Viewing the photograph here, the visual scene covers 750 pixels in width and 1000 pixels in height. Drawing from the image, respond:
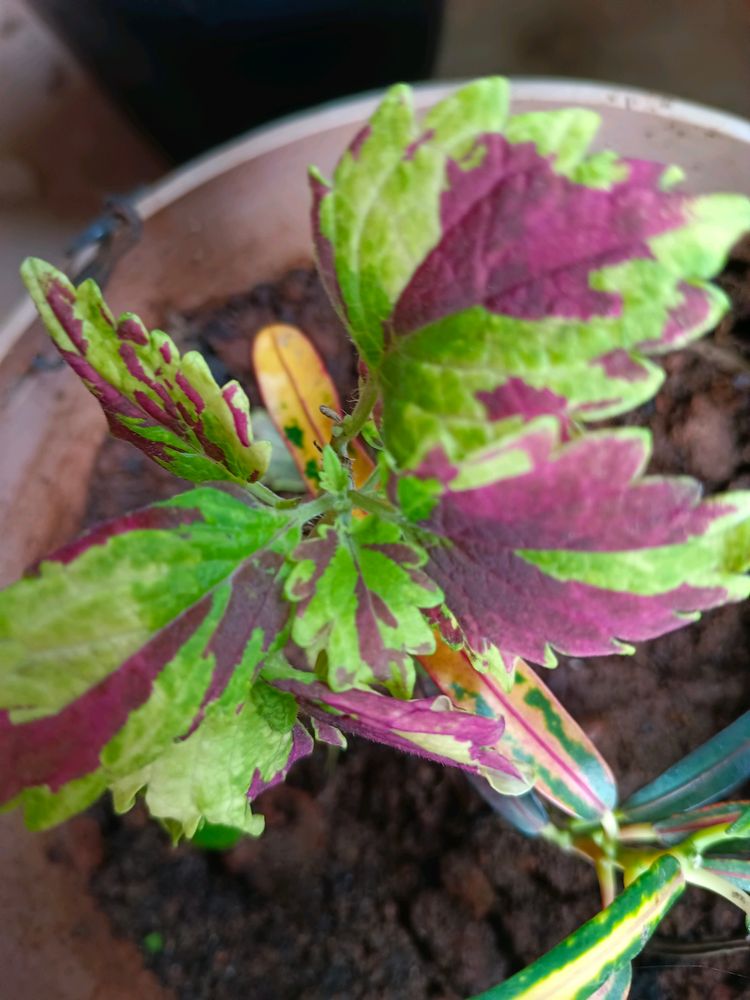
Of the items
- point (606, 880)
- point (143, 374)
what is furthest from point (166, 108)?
point (606, 880)

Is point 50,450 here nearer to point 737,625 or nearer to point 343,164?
point 343,164

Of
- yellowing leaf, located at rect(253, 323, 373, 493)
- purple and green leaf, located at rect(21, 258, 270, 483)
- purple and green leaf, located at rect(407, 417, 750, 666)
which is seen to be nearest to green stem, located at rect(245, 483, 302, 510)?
purple and green leaf, located at rect(21, 258, 270, 483)

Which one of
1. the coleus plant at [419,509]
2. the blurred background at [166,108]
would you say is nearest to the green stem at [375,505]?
the coleus plant at [419,509]

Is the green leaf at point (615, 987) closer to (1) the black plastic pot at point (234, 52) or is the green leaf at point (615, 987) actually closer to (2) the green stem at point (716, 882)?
(2) the green stem at point (716, 882)

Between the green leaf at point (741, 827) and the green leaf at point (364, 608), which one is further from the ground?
the green leaf at point (364, 608)

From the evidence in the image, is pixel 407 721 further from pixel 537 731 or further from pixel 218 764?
pixel 537 731

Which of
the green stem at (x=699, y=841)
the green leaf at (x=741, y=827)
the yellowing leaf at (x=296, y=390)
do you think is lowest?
the green stem at (x=699, y=841)

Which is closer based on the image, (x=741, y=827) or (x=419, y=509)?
(x=419, y=509)
